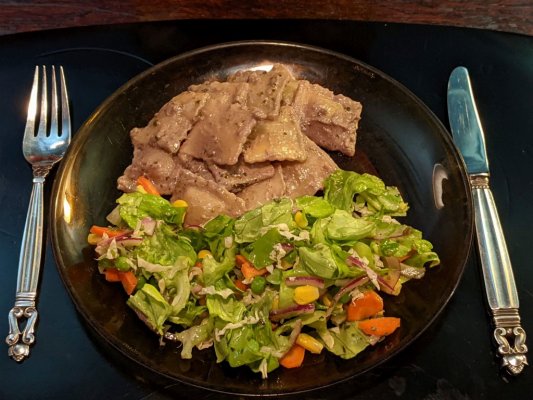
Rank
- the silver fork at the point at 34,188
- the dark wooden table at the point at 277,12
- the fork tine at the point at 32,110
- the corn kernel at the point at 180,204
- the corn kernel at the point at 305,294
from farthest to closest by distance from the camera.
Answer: the dark wooden table at the point at 277,12
the fork tine at the point at 32,110
the corn kernel at the point at 180,204
the silver fork at the point at 34,188
the corn kernel at the point at 305,294

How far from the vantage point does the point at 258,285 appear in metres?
2.32

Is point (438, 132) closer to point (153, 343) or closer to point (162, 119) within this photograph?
point (162, 119)

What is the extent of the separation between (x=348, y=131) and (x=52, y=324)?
71.3 inches

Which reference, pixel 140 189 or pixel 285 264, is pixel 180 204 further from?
pixel 285 264

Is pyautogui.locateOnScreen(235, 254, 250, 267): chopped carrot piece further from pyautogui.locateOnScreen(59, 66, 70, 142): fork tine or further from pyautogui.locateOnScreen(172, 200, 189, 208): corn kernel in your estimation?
pyautogui.locateOnScreen(59, 66, 70, 142): fork tine

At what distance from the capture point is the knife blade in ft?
8.06

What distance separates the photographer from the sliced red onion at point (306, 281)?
2309 mm

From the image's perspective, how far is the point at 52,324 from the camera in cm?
254

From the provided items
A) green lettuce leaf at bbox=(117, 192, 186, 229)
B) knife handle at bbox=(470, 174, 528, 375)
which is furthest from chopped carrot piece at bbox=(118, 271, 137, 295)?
knife handle at bbox=(470, 174, 528, 375)

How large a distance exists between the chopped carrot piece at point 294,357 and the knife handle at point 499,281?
904 mm

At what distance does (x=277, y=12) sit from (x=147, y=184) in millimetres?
1881

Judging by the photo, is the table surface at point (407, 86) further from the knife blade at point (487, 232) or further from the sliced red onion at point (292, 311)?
the sliced red onion at point (292, 311)

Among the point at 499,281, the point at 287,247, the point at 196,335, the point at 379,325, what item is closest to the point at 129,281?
the point at 196,335

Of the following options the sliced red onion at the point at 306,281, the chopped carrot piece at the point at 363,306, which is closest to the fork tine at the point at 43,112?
the sliced red onion at the point at 306,281
